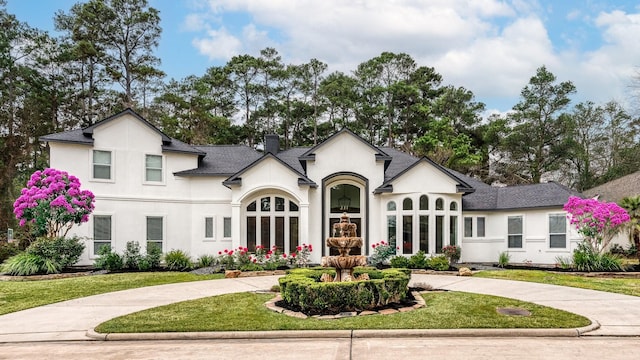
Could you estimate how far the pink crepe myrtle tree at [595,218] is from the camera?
679 inches

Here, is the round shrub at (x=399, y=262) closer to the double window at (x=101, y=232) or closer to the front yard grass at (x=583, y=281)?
the front yard grass at (x=583, y=281)

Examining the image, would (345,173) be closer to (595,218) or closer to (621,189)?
(595,218)

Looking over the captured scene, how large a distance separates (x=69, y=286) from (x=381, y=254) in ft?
37.5

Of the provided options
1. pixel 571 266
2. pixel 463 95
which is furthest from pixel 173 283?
pixel 463 95

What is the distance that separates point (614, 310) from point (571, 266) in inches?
355

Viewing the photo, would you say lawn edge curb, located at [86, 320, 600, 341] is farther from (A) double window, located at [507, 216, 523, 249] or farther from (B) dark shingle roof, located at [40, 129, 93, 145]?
(B) dark shingle roof, located at [40, 129, 93, 145]

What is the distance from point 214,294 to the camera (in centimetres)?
1206

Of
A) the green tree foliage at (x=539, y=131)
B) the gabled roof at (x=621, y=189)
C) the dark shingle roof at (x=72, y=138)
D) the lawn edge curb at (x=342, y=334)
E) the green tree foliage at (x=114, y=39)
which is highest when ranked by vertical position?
the green tree foliage at (x=114, y=39)

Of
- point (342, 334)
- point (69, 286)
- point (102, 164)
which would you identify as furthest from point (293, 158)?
point (342, 334)

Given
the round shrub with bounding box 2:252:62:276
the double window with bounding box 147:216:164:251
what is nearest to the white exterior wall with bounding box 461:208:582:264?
the double window with bounding box 147:216:164:251

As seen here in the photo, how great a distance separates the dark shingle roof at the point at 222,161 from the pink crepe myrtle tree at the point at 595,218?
14797 millimetres

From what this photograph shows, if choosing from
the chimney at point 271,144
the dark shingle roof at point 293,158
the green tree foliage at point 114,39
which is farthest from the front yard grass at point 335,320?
the green tree foliage at point 114,39

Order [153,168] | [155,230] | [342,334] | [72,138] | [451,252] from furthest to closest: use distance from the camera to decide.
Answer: [153,168] < [155,230] < [72,138] < [451,252] < [342,334]

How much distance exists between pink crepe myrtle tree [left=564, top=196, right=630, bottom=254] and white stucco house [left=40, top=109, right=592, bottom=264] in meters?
1.23
